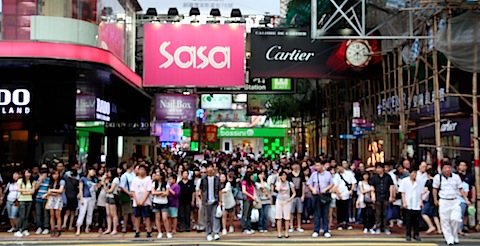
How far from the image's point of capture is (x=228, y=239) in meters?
13.3

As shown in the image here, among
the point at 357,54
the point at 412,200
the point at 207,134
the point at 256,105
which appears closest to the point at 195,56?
the point at 357,54

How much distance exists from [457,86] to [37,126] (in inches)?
536

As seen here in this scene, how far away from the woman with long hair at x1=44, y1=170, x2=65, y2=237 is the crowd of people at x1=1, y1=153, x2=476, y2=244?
2 centimetres

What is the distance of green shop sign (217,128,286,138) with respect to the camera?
5656 centimetres

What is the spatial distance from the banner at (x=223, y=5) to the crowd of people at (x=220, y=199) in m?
6.44

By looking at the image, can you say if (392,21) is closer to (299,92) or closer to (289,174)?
(289,174)

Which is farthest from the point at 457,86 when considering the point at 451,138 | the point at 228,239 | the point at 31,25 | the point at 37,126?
the point at 37,126

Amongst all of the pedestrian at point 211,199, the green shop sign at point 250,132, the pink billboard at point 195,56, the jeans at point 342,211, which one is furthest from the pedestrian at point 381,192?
the green shop sign at point 250,132

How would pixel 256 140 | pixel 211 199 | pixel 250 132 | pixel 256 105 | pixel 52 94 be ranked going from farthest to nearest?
pixel 256 140
pixel 250 132
pixel 256 105
pixel 52 94
pixel 211 199

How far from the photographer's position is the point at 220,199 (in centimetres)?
1329

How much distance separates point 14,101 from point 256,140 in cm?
4388

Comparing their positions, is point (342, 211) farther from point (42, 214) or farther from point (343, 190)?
point (42, 214)

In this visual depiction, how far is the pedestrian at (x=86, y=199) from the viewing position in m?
13.9

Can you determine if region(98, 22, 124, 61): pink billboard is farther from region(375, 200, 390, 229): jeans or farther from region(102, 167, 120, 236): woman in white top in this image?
region(375, 200, 390, 229): jeans
